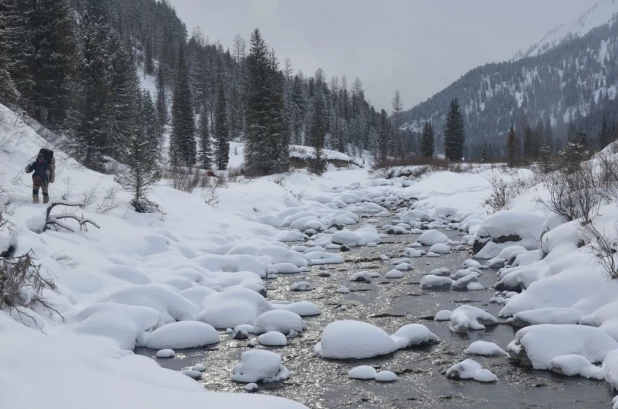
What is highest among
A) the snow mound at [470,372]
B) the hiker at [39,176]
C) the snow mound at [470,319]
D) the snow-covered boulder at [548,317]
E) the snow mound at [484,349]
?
the hiker at [39,176]

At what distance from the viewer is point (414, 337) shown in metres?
6.50

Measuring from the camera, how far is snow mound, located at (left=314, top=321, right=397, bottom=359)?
20.3ft

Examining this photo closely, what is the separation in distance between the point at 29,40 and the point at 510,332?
24.2 meters

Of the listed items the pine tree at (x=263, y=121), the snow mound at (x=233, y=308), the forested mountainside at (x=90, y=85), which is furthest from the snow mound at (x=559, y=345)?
the pine tree at (x=263, y=121)

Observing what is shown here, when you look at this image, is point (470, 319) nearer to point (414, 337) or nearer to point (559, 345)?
point (414, 337)

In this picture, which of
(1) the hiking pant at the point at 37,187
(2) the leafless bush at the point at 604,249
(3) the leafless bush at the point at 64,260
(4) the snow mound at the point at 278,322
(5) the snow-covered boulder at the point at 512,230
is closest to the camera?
(2) the leafless bush at the point at 604,249

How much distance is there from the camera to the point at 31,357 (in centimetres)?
372

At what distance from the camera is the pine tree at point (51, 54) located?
22.8 metres

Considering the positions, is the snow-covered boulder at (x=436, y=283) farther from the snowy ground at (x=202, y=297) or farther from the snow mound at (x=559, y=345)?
the snow mound at (x=559, y=345)

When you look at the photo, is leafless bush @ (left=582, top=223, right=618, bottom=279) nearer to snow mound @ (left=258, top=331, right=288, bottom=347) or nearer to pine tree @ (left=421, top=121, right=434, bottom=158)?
snow mound @ (left=258, top=331, right=288, bottom=347)

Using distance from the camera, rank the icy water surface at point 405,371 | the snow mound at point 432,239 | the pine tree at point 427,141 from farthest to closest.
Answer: the pine tree at point 427,141, the snow mound at point 432,239, the icy water surface at point 405,371

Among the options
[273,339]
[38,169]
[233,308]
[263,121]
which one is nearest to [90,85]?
[263,121]

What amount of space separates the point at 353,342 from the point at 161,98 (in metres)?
73.8

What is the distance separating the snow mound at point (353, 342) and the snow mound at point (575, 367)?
6.21ft
